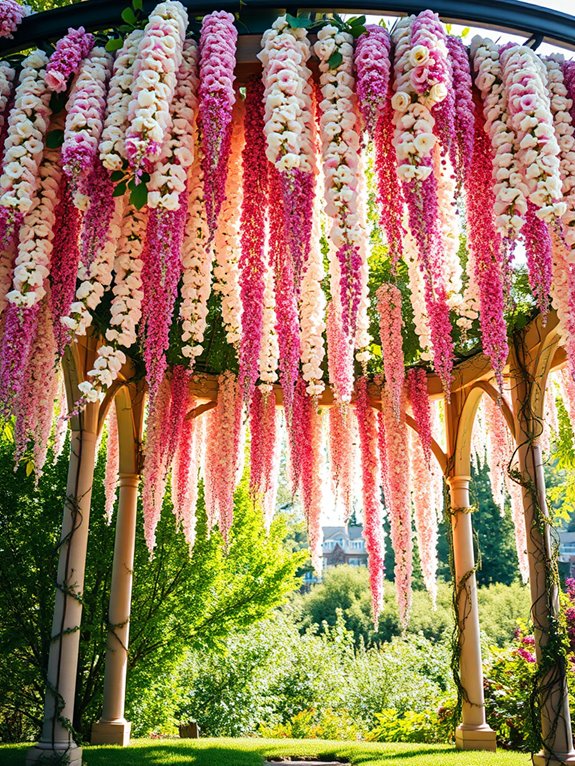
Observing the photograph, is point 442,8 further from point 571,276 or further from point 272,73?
point 571,276

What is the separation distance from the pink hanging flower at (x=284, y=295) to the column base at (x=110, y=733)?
4858mm

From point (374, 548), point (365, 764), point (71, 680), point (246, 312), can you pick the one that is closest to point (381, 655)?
point (365, 764)

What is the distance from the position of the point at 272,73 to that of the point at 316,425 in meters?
3.75

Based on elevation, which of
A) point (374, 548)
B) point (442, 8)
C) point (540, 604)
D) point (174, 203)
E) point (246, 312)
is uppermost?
point (442, 8)

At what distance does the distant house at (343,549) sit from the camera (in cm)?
3769

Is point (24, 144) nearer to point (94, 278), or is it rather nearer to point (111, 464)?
point (94, 278)

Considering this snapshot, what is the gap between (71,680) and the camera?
456cm

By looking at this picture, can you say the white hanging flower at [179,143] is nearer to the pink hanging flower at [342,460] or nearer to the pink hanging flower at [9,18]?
the pink hanging flower at [9,18]

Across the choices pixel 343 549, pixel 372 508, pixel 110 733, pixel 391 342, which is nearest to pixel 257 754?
pixel 110 733

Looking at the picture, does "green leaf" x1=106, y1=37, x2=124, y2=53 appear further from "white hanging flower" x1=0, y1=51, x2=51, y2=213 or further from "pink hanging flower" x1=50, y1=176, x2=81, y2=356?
"pink hanging flower" x1=50, y1=176, x2=81, y2=356

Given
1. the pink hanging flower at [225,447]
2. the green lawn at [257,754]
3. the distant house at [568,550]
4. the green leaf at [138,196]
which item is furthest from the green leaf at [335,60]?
the distant house at [568,550]

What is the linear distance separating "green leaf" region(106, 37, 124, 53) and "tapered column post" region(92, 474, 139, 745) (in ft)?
15.7

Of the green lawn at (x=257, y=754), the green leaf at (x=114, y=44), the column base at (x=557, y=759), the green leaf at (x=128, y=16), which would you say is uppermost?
the green leaf at (x=128, y=16)

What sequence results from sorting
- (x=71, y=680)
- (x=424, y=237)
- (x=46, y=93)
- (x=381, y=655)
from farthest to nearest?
(x=381, y=655)
(x=71, y=680)
(x=46, y=93)
(x=424, y=237)
